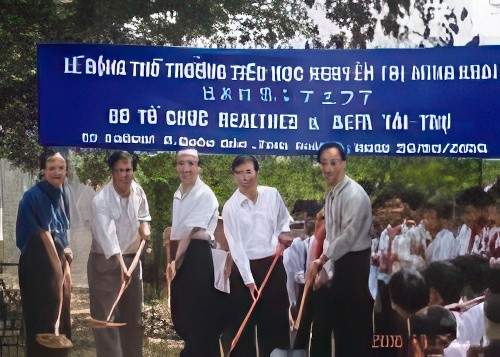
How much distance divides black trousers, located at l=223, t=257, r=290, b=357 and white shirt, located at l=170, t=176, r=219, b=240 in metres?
0.34

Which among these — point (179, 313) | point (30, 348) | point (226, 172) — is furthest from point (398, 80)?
point (30, 348)

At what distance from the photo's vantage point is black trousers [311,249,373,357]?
541 centimetres

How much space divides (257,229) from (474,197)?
4.45ft

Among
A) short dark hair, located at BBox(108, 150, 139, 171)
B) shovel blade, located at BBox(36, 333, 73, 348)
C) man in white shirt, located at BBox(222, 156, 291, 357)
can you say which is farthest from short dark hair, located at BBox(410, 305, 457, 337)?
shovel blade, located at BBox(36, 333, 73, 348)

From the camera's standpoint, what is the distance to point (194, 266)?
18.1 feet

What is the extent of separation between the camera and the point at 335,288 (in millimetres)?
5422

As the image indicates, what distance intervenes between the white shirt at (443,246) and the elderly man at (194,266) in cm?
134

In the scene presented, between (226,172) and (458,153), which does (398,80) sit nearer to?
(458,153)

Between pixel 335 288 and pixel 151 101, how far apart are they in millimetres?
1638

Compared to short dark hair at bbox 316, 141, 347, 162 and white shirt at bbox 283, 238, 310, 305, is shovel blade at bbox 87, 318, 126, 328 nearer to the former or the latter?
white shirt at bbox 283, 238, 310, 305

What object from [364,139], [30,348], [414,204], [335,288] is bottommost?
[30,348]

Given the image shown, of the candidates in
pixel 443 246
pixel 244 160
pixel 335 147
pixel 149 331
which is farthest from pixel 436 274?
pixel 149 331

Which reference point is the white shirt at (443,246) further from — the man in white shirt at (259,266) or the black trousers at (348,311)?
the man in white shirt at (259,266)

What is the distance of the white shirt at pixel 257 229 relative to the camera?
5461 mm
